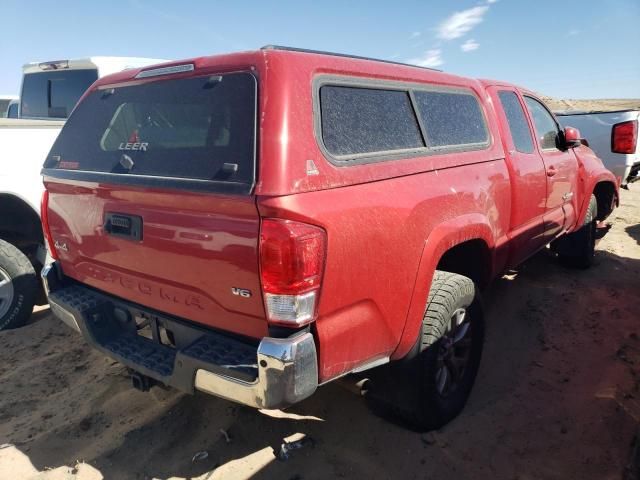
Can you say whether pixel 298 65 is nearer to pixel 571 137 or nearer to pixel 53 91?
pixel 571 137

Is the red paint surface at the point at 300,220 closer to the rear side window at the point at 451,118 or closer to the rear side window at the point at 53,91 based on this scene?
the rear side window at the point at 451,118

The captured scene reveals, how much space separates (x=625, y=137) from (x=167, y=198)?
21.2 feet

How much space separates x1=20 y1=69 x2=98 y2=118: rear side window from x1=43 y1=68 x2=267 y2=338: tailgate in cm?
306

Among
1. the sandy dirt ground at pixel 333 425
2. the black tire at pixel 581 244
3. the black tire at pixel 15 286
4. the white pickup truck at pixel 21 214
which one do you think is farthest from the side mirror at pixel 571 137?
the black tire at pixel 15 286

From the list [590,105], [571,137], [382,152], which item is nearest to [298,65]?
[382,152]

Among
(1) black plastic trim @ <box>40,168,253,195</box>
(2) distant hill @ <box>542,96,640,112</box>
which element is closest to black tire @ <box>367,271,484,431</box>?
(1) black plastic trim @ <box>40,168,253,195</box>

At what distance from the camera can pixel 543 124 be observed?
394 centimetres

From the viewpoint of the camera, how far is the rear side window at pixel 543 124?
150 inches

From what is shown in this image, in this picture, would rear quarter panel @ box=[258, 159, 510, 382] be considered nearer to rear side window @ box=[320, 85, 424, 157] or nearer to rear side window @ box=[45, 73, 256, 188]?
rear side window @ box=[320, 85, 424, 157]

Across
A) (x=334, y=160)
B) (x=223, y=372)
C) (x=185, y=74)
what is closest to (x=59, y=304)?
(x=223, y=372)

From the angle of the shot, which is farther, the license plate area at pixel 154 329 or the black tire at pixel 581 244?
the black tire at pixel 581 244

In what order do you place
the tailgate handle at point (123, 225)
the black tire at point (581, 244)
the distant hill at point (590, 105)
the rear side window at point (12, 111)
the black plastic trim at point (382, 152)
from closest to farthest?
the black plastic trim at point (382, 152) → the tailgate handle at point (123, 225) → the black tire at point (581, 244) → the rear side window at point (12, 111) → the distant hill at point (590, 105)

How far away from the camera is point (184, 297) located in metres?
2.12

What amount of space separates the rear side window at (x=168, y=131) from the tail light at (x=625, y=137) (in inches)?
243
